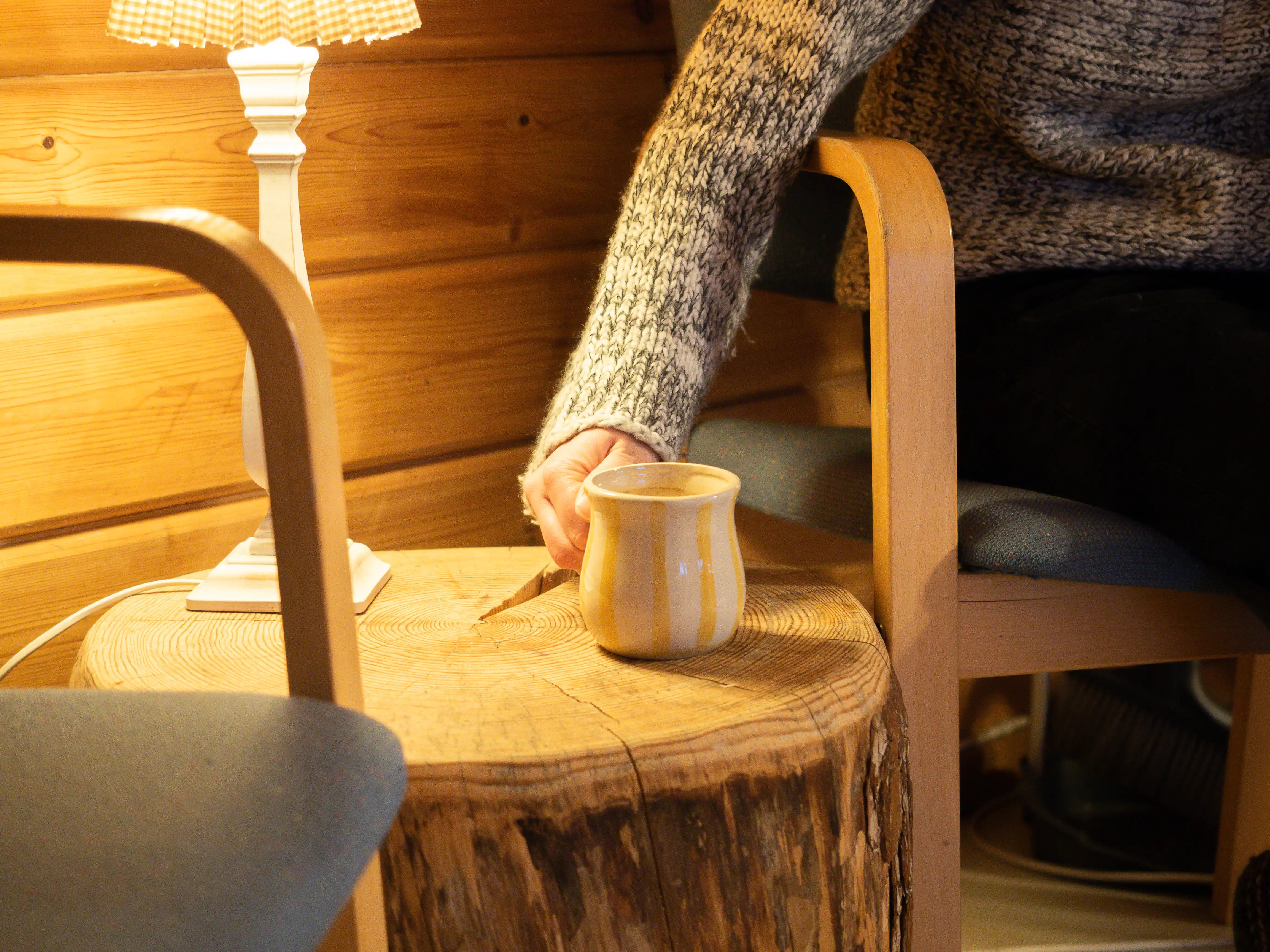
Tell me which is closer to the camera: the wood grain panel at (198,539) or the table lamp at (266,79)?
the table lamp at (266,79)

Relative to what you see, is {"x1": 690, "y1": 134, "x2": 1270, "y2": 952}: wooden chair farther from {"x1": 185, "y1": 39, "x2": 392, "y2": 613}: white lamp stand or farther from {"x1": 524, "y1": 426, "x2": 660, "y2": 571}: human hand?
{"x1": 185, "y1": 39, "x2": 392, "y2": 613}: white lamp stand

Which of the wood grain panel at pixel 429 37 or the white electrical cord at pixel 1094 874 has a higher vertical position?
the wood grain panel at pixel 429 37

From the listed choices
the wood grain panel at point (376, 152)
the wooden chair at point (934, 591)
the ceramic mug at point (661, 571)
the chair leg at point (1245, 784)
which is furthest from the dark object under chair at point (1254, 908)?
the wood grain panel at point (376, 152)

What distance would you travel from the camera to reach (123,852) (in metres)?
0.40

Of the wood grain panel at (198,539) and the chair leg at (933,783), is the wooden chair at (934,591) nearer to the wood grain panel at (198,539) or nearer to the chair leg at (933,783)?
the chair leg at (933,783)

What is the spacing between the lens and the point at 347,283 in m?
1.11

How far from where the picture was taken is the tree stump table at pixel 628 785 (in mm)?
604

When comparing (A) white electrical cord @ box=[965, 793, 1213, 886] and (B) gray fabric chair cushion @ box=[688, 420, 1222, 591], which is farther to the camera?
(A) white electrical cord @ box=[965, 793, 1213, 886]

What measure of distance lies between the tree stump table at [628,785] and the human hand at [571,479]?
0.23ft

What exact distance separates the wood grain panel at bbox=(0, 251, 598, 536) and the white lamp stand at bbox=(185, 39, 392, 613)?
24 cm

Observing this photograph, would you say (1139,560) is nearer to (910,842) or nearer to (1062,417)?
(1062,417)

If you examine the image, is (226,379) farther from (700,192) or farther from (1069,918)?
(1069,918)

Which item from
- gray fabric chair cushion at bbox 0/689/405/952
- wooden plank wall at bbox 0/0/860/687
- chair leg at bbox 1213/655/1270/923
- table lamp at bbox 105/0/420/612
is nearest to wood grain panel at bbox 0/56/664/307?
wooden plank wall at bbox 0/0/860/687

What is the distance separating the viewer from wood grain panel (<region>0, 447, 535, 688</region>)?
1.00 meters
